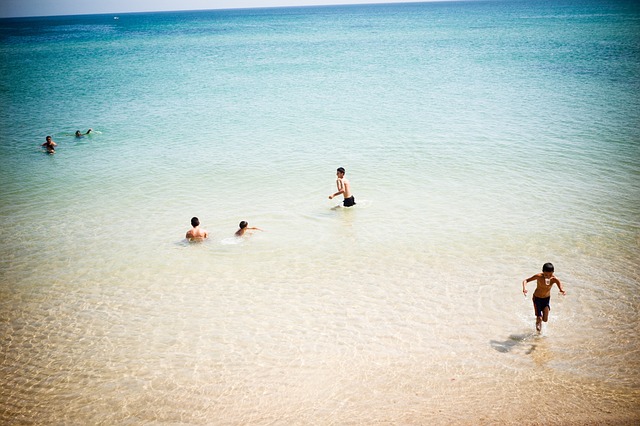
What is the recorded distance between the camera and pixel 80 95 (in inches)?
1176

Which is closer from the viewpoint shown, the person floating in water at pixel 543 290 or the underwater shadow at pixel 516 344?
the person floating in water at pixel 543 290

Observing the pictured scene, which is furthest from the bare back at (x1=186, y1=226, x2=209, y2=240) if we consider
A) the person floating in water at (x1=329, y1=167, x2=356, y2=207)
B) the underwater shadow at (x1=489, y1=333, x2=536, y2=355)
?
the underwater shadow at (x1=489, y1=333, x2=536, y2=355)

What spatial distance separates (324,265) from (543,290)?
464 cm

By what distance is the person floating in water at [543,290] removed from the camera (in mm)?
6723

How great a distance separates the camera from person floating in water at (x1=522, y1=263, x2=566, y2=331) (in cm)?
672

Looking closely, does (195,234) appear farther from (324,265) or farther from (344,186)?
(344,186)

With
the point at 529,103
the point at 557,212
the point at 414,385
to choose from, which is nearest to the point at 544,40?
the point at 529,103

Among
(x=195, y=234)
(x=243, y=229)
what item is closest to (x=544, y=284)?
(x=243, y=229)

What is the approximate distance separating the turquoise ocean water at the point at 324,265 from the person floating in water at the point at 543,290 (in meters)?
0.34

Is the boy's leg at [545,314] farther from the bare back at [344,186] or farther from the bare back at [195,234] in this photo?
the bare back at [195,234]

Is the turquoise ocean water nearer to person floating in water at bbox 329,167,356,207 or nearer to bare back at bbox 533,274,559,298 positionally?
person floating in water at bbox 329,167,356,207

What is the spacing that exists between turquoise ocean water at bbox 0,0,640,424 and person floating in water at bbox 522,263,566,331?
344 millimetres

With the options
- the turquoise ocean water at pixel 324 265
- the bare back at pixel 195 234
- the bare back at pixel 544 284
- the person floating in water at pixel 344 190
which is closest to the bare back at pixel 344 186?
the person floating in water at pixel 344 190

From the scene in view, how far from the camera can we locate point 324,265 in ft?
32.0
